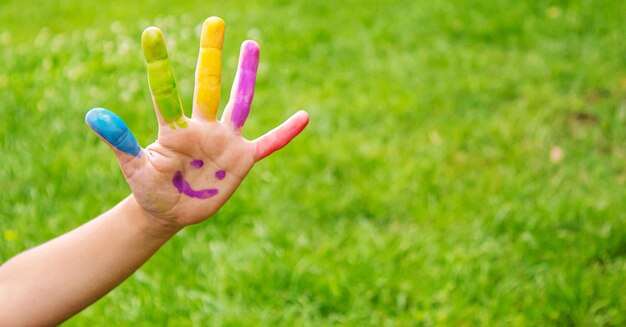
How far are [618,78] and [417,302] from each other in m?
2.28

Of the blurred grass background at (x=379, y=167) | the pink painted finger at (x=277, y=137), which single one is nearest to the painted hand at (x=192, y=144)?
the pink painted finger at (x=277, y=137)

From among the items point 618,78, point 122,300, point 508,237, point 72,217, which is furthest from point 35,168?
point 618,78

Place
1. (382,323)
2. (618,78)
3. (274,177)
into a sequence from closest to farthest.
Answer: (382,323), (274,177), (618,78)

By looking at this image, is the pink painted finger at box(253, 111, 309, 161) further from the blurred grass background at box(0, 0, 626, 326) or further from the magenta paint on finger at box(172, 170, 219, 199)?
the blurred grass background at box(0, 0, 626, 326)

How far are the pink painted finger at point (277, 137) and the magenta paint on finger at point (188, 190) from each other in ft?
0.42

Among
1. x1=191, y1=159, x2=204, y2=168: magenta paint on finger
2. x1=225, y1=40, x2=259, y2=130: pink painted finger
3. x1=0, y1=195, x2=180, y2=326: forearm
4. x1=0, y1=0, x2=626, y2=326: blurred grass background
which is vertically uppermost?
x1=225, y1=40, x2=259, y2=130: pink painted finger

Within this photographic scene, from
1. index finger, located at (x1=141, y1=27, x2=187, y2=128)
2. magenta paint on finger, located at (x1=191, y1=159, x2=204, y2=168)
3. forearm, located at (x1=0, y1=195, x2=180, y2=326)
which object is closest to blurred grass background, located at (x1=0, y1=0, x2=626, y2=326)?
forearm, located at (x1=0, y1=195, x2=180, y2=326)

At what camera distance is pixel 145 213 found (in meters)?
1.47

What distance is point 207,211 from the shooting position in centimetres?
148

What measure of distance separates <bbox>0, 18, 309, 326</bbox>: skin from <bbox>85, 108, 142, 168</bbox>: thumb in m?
0.01

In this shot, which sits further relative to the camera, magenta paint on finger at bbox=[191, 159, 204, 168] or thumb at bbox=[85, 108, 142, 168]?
magenta paint on finger at bbox=[191, 159, 204, 168]

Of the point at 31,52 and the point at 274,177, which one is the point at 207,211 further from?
the point at 31,52

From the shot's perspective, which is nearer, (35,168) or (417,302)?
(417,302)

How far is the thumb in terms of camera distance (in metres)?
1.33
